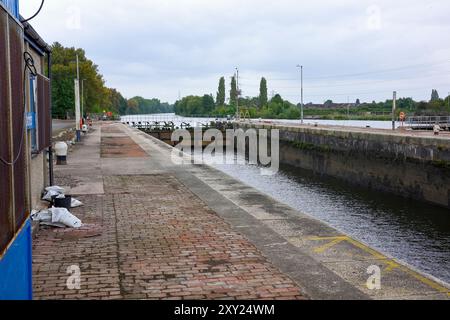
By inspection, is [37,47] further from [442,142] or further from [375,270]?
[442,142]

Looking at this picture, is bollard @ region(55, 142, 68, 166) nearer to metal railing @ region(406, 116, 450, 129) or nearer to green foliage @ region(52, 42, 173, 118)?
metal railing @ region(406, 116, 450, 129)

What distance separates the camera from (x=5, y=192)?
323 centimetres

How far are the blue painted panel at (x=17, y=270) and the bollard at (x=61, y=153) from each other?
12.9 metres

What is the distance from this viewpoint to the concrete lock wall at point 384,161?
18922mm

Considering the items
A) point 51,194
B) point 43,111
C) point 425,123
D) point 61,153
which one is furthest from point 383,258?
point 425,123

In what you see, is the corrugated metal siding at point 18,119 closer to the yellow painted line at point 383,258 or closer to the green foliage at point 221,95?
the yellow painted line at point 383,258

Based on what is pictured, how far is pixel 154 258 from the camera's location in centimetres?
623

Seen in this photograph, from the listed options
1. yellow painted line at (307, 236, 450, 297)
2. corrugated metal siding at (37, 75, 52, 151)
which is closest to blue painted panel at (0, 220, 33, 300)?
yellow painted line at (307, 236, 450, 297)

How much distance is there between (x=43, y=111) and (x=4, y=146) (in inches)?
248

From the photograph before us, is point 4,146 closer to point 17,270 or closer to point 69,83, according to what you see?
point 17,270

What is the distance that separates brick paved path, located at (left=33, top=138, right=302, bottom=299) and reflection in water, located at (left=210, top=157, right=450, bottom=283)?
2895 millimetres

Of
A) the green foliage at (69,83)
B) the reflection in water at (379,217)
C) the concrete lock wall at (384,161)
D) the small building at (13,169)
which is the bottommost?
the reflection in water at (379,217)

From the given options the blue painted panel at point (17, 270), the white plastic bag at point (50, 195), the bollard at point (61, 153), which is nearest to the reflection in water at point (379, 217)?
the blue painted panel at point (17, 270)
